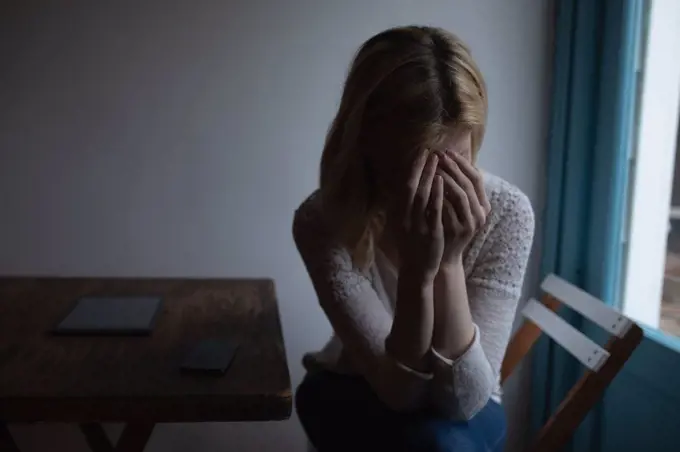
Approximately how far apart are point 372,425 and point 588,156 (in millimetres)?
851

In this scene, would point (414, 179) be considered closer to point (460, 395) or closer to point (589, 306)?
point (460, 395)

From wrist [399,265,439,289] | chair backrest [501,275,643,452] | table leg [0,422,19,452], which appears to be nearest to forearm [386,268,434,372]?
wrist [399,265,439,289]

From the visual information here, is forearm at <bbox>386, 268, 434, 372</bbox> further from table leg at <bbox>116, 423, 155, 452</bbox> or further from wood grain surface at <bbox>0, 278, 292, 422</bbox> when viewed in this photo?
table leg at <bbox>116, 423, 155, 452</bbox>

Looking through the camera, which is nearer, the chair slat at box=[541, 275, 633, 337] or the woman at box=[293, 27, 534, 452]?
the woman at box=[293, 27, 534, 452]

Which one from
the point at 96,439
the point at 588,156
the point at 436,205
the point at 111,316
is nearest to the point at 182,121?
the point at 111,316

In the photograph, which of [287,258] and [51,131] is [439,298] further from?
[51,131]

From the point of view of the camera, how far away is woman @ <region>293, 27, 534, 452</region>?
101cm

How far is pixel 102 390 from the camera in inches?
35.4

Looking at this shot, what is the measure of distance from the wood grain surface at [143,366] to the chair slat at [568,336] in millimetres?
520

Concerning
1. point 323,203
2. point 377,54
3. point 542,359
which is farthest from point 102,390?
point 542,359

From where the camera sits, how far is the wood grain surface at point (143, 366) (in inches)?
34.7

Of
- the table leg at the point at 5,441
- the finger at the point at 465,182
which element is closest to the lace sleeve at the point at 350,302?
the finger at the point at 465,182

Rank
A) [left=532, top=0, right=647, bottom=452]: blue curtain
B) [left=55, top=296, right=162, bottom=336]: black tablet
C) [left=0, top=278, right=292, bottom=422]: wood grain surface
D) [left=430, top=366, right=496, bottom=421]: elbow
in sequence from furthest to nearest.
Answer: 1. [left=532, top=0, right=647, bottom=452]: blue curtain
2. [left=55, top=296, right=162, bottom=336]: black tablet
3. [left=430, top=366, right=496, bottom=421]: elbow
4. [left=0, top=278, right=292, bottom=422]: wood grain surface

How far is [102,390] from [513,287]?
601 mm
